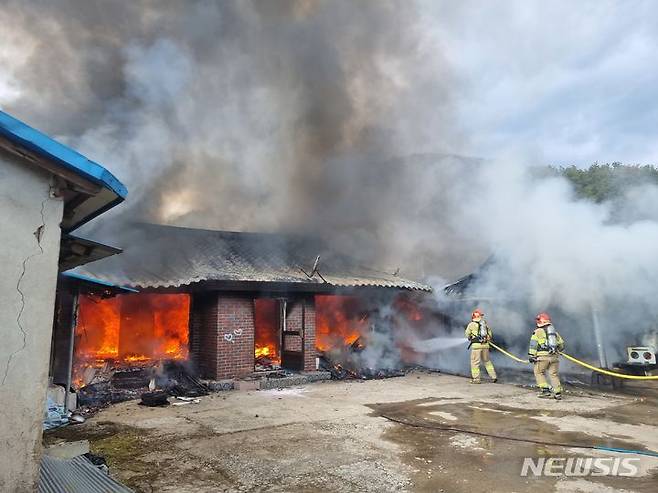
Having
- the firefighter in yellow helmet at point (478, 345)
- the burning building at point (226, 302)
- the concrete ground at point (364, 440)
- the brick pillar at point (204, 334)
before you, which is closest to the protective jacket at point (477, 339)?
the firefighter in yellow helmet at point (478, 345)

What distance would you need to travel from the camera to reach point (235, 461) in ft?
16.5

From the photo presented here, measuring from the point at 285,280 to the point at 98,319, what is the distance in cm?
582

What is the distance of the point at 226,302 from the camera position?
35.5 ft

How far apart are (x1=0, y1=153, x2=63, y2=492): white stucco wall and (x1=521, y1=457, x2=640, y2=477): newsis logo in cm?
453

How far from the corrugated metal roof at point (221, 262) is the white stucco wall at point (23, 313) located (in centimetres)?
613

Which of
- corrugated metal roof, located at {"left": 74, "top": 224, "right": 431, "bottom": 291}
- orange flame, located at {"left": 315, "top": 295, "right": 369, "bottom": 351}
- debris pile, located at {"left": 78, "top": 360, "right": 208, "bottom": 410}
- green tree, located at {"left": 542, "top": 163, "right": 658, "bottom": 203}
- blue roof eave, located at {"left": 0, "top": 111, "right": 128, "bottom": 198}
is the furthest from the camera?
green tree, located at {"left": 542, "top": 163, "right": 658, "bottom": 203}

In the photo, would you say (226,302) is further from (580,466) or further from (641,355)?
(641,355)

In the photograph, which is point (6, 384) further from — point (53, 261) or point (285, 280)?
point (285, 280)

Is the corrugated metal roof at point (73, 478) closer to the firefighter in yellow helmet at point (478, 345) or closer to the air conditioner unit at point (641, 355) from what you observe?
the firefighter in yellow helmet at point (478, 345)

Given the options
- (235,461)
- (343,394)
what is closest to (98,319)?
(343,394)

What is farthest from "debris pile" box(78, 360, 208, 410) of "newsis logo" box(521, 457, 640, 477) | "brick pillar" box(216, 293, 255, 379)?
→ "newsis logo" box(521, 457, 640, 477)

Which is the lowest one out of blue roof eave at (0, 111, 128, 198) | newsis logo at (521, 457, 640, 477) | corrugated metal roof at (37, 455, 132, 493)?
newsis logo at (521, 457, 640, 477)

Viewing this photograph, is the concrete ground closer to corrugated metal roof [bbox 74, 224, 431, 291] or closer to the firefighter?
the firefighter

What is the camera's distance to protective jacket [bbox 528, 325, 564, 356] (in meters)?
A: 8.91
